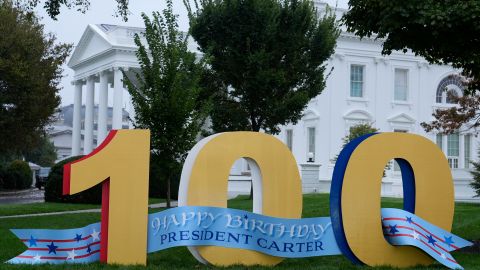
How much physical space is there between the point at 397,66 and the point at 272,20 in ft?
82.8

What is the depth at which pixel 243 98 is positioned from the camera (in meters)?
24.0

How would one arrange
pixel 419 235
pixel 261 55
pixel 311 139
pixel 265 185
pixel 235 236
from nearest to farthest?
1. pixel 235 236
2. pixel 265 185
3. pixel 419 235
4. pixel 261 55
5. pixel 311 139

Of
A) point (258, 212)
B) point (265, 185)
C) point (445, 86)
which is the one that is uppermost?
point (445, 86)

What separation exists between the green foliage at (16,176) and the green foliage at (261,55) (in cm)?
2855

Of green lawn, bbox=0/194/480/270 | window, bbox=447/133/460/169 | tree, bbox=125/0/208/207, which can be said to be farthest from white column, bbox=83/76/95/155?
green lawn, bbox=0/194/480/270

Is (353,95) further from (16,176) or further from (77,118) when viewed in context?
(16,176)

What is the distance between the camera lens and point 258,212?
31.4ft

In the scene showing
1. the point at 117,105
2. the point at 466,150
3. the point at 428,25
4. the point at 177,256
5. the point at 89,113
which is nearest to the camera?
the point at 177,256

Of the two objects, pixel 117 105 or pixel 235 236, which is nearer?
pixel 235 236

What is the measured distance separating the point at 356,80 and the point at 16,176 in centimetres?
2598

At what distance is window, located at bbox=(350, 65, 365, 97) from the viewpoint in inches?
1778

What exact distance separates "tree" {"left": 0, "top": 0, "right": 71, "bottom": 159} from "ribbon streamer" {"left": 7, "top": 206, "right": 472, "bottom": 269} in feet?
54.4

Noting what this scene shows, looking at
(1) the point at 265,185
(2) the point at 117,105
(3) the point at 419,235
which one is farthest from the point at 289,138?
(1) the point at 265,185

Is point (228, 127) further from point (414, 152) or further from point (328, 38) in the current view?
point (414, 152)
